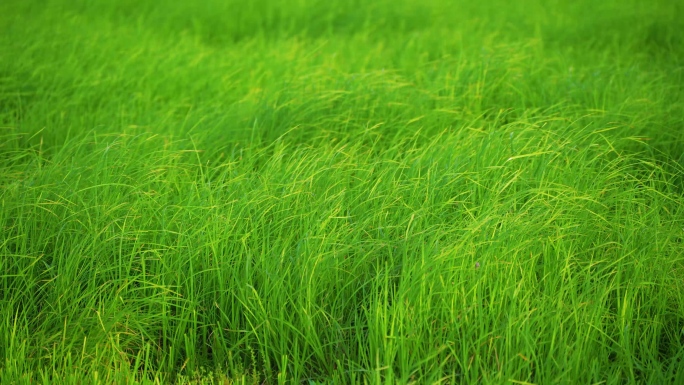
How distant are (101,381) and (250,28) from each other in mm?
4614

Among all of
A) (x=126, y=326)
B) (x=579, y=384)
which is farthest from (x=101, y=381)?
(x=579, y=384)

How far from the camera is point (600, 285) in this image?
2.18m

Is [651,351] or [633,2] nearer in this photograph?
[651,351]

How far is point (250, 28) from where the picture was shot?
607 cm

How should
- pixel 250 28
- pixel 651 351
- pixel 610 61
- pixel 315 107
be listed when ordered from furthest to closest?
pixel 250 28 → pixel 610 61 → pixel 315 107 → pixel 651 351

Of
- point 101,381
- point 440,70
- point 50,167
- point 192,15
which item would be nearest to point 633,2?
point 440,70

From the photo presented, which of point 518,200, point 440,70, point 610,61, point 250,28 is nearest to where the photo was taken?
point 518,200

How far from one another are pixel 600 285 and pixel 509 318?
1.50 feet

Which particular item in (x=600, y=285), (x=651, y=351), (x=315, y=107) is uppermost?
(x=315, y=107)

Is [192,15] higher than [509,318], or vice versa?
[192,15]

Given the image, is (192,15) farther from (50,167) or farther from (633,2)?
(633,2)

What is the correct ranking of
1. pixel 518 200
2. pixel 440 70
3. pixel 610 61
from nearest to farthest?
pixel 518 200, pixel 440 70, pixel 610 61

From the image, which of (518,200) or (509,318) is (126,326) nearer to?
(509,318)

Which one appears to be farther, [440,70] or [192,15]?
[192,15]
